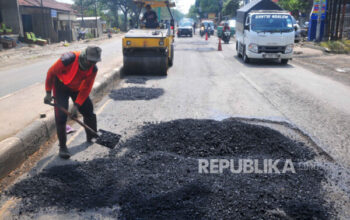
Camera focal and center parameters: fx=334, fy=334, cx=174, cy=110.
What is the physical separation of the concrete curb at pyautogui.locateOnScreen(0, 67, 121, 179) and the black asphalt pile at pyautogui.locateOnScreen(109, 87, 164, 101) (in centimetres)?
259

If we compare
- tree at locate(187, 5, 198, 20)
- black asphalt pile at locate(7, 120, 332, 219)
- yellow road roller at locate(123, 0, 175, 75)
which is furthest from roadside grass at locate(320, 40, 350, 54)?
tree at locate(187, 5, 198, 20)

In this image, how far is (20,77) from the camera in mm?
12078

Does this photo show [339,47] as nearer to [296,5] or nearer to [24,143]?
[296,5]

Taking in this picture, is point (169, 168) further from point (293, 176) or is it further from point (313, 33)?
point (313, 33)

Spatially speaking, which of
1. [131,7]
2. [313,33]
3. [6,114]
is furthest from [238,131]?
[131,7]

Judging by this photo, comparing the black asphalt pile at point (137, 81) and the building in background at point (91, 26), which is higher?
the building in background at point (91, 26)

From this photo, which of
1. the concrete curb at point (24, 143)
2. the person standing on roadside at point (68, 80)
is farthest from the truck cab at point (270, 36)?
the person standing on roadside at point (68, 80)

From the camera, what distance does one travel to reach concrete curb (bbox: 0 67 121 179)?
168 inches

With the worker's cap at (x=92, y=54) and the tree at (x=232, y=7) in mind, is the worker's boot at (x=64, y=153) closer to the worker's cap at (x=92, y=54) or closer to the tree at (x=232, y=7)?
the worker's cap at (x=92, y=54)

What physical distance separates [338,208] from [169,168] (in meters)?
1.89

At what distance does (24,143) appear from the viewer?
15.5 feet

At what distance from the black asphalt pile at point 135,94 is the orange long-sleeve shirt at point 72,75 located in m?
3.45

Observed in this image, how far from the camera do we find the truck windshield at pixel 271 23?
14094 millimetres

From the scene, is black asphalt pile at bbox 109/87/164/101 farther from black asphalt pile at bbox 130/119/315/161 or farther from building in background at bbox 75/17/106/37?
building in background at bbox 75/17/106/37
